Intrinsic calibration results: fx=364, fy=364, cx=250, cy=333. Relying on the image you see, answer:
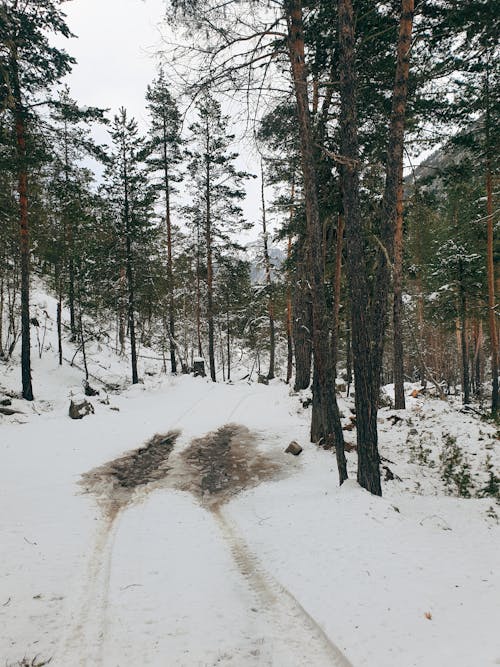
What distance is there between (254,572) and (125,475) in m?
4.55

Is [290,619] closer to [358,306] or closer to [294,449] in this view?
[358,306]

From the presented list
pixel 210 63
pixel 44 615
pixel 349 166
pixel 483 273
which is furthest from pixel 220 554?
pixel 483 273

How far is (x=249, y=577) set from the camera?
4.25m

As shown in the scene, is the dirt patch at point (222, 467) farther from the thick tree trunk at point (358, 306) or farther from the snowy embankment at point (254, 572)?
the thick tree trunk at point (358, 306)

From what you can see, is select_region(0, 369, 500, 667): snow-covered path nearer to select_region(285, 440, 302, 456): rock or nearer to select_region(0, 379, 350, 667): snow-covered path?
select_region(0, 379, 350, 667): snow-covered path

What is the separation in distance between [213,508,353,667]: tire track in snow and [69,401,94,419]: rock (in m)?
9.18

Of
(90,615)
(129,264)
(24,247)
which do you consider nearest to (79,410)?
(24,247)

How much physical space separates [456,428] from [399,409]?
3.59 meters

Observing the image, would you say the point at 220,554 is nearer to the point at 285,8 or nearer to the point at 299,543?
the point at 299,543

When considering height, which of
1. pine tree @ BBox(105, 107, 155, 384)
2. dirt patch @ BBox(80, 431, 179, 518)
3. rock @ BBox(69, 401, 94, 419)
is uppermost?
pine tree @ BBox(105, 107, 155, 384)

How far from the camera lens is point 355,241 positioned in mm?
6105

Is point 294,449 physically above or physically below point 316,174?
below

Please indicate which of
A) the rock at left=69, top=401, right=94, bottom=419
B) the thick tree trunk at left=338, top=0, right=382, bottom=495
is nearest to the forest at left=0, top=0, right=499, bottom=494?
the thick tree trunk at left=338, top=0, right=382, bottom=495

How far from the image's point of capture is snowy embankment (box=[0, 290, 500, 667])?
3.08 m
